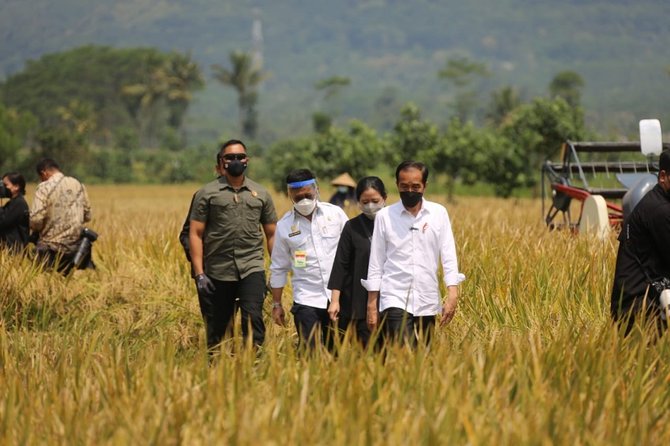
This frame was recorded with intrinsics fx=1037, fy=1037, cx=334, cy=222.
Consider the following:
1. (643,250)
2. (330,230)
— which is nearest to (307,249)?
(330,230)

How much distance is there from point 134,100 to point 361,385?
14000 centimetres

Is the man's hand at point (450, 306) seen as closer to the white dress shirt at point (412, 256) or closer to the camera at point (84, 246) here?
the white dress shirt at point (412, 256)

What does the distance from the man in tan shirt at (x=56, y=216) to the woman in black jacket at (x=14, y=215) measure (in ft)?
0.76

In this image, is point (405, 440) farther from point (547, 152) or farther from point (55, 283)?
point (547, 152)

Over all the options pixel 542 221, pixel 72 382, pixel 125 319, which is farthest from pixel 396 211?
pixel 542 221

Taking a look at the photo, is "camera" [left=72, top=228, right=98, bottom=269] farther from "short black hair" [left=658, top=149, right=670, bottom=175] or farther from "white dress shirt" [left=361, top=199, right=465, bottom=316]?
"short black hair" [left=658, top=149, right=670, bottom=175]

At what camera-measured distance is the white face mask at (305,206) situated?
6473 mm

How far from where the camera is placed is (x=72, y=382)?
172 inches

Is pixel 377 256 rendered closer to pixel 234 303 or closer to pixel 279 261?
pixel 279 261

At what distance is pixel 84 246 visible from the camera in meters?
10.4

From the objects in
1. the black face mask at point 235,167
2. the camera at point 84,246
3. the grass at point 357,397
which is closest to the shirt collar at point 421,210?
the grass at point 357,397

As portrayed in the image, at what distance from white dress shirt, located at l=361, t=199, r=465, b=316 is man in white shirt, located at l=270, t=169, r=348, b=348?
875 mm

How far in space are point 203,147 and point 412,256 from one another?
281 feet

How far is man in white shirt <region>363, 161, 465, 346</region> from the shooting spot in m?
5.60
